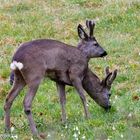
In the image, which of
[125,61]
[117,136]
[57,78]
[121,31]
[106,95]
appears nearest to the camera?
[117,136]

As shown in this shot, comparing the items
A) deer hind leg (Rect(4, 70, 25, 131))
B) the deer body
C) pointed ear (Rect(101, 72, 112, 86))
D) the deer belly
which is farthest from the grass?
the deer body

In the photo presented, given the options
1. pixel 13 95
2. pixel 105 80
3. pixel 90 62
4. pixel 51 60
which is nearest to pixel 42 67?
pixel 51 60

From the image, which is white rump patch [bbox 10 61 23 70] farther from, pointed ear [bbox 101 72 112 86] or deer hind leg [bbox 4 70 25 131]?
pointed ear [bbox 101 72 112 86]

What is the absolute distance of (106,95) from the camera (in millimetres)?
10727

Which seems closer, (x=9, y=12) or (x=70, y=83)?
(x=70, y=83)

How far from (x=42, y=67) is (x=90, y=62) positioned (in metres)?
4.10

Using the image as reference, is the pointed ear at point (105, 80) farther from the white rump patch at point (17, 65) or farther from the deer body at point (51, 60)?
the white rump patch at point (17, 65)

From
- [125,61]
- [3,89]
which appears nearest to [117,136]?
[3,89]

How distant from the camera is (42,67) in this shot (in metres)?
9.44

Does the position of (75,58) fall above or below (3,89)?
above

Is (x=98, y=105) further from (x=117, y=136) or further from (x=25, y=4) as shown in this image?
(x=25, y=4)

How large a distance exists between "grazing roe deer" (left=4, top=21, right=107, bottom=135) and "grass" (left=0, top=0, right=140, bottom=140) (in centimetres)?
49

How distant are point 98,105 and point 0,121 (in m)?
1.73

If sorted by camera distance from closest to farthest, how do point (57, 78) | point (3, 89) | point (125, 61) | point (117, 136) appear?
point (117, 136)
point (57, 78)
point (3, 89)
point (125, 61)
